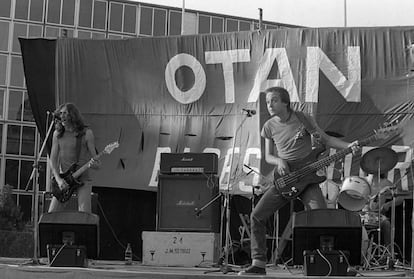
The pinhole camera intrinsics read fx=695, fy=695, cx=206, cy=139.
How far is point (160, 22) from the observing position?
1383 inches

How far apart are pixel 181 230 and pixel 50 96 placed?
11.1ft

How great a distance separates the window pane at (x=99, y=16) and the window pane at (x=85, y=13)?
0.26 meters

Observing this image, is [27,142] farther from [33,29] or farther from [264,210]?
[264,210]

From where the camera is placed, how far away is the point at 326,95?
853 centimetres

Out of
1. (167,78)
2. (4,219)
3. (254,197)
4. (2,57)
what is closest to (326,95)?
(254,197)

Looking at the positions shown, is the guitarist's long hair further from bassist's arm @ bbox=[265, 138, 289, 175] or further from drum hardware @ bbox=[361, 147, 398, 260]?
drum hardware @ bbox=[361, 147, 398, 260]

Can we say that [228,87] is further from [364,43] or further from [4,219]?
[4,219]

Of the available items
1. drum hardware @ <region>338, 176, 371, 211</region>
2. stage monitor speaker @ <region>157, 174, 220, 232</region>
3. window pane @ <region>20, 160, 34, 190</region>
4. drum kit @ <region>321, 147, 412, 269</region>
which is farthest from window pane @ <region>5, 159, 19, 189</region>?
drum hardware @ <region>338, 176, 371, 211</region>

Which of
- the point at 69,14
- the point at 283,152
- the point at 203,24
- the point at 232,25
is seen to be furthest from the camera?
the point at 232,25

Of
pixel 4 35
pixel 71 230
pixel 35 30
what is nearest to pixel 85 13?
pixel 35 30

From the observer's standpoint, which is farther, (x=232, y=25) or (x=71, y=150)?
(x=232, y=25)

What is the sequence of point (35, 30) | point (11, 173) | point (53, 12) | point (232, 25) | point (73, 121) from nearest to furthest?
point (73, 121) → point (11, 173) → point (35, 30) → point (53, 12) → point (232, 25)

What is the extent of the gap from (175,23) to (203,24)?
2.47 meters

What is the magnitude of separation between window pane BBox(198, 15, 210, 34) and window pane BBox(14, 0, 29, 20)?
339 inches
